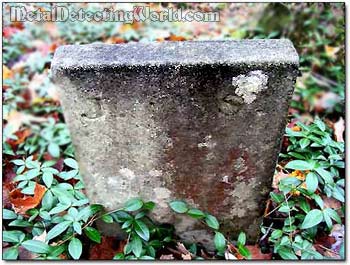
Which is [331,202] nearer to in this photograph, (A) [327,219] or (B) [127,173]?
(A) [327,219]

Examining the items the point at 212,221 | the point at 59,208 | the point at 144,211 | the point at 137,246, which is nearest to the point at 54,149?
the point at 59,208

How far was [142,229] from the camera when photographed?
5.81ft

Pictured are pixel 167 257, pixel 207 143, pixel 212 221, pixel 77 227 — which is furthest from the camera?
pixel 167 257

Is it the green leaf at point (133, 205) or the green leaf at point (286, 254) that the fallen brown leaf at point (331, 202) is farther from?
the green leaf at point (133, 205)

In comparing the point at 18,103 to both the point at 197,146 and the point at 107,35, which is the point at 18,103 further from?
the point at 197,146

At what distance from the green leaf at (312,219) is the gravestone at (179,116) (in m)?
0.19

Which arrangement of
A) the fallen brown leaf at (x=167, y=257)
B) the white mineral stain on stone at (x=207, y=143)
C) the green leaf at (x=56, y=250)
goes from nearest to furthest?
the white mineral stain on stone at (x=207, y=143)
the green leaf at (x=56, y=250)
the fallen brown leaf at (x=167, y=257)

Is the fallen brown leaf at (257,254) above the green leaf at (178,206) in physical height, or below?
below

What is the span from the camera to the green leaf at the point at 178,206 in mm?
1757

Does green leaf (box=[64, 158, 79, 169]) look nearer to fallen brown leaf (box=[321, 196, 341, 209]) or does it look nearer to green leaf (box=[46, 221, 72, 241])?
green leaf (box=[46, 221, 72, 241])

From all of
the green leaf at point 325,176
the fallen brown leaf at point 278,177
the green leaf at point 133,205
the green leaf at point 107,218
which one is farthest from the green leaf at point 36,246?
the green leaf at point 325,176

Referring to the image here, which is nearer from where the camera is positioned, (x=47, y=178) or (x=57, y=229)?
(x=57, y=229)

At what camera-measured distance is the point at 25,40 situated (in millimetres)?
3359

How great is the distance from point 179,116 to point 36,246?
790 mm
